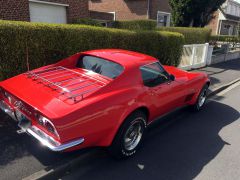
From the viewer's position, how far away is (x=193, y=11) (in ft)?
50.6

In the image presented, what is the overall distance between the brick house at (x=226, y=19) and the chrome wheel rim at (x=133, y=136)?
1240 inches

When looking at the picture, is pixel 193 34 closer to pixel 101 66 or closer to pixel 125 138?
pixel 101 66

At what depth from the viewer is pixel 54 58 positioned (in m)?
5.52

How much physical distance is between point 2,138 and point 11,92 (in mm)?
858

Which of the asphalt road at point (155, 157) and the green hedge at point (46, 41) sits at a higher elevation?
the green hedge at point (46, 41)

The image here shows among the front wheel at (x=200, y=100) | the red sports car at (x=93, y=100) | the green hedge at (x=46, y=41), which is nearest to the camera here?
the red sports car at (x=93, y=100)

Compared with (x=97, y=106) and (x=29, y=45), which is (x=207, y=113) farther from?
(x=29, y=45)

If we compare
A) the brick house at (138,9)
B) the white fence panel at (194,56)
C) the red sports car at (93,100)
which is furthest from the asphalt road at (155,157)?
the brick house at (138,9)

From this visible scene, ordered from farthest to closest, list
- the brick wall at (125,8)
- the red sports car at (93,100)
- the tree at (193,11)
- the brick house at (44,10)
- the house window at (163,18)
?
the house window at (163,18) → the brick wall at (125,8) → the tree at (193,11) → the brick house at (44,10) → the red sports car at (93,100)

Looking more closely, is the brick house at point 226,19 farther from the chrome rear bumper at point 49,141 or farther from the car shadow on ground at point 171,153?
the chrome rear bumper at point 49,141

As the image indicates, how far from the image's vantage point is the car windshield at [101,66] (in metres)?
3.61

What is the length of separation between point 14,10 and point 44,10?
1.60 meters

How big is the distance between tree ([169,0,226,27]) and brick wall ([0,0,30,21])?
32.2ft

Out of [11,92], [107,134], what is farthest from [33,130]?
[107,134]
